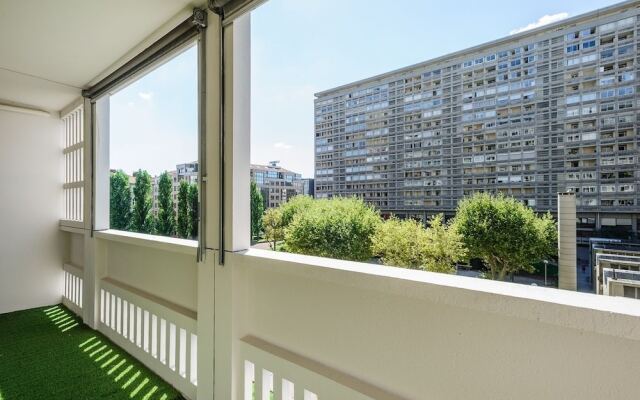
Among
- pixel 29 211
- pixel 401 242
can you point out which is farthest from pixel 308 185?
pixel 29 211

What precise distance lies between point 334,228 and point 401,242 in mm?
1660

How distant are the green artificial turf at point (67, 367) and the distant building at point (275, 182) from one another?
1.38 meters

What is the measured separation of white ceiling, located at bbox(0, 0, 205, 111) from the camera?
5.45 feet

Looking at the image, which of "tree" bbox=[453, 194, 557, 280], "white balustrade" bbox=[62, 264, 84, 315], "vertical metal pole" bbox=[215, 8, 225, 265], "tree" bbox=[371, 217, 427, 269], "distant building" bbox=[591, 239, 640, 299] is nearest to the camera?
"distant building" bbox=[591, 239, 640, 299]

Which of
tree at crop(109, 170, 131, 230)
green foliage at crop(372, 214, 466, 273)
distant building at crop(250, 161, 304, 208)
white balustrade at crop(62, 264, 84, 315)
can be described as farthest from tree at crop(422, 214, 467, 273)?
tree at crop(109, 170, 131, 230)

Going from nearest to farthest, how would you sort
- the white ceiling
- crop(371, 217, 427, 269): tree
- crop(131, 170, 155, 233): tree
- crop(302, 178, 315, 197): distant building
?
Answer: 1. the white ceiling
2. crop(302, 178, 315, 197): distant building
3. crop(371, 217, 427, 269): tree
4. crop(131, 170, 155, 233): tree

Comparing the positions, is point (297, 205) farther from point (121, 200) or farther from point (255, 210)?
point (121, 200)

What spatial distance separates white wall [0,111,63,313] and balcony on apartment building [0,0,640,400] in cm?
2

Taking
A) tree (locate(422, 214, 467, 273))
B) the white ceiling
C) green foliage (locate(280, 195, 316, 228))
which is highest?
the white ceiling

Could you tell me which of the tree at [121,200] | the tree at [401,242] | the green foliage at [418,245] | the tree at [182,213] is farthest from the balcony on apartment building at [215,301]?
the tree at [121,200]

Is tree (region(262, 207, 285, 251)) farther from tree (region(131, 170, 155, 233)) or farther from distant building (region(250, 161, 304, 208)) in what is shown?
tree (region(131, 170, 155, 233))

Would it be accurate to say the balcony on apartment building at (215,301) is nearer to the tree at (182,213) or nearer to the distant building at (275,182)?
the distant building at (275,182)

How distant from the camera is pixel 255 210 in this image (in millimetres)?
1908

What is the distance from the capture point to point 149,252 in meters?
2.21
